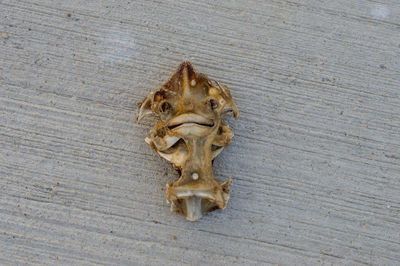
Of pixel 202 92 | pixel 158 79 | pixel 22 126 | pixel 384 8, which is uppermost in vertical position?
pixel 384 8

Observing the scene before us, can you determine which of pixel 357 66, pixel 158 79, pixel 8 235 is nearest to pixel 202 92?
pixel 158 79

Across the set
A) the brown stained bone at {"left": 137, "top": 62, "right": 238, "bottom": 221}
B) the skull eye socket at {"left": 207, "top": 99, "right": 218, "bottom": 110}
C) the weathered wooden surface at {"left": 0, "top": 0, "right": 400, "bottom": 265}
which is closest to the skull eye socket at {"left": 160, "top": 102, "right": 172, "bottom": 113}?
the brown stained bone at {"left": 137, "top": 62, "right": 238, "bottom": 221}

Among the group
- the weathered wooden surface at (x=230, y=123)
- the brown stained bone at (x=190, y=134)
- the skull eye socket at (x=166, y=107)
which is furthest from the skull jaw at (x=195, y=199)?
the skull eye socket at (x=166, y=107)

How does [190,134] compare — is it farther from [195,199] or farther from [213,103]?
[195,199]

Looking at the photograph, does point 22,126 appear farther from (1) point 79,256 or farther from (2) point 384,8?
(2) point 384,8

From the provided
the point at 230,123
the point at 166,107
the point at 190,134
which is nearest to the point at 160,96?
the point at 166,107

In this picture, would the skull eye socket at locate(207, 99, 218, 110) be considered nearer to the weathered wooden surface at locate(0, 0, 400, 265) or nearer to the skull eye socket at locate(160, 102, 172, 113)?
the skull eye socket at locate(160, 102, 172, 113)

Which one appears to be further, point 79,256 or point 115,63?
point 115,63
